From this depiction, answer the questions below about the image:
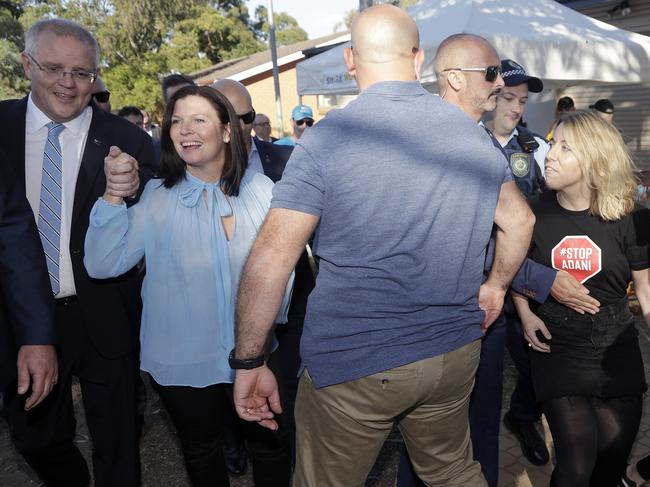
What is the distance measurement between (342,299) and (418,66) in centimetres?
86

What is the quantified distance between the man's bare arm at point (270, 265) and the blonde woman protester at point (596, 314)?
133 centimetres

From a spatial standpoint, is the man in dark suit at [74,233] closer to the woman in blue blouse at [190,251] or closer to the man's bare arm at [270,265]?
the woman in blue blouse at [190,251]

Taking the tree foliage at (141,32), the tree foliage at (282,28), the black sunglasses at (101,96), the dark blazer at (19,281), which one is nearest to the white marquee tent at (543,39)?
the black sunglasses at (101,96)

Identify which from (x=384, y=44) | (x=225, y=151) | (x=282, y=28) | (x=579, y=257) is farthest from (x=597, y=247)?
(x=282, y=28)

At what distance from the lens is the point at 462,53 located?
9.32ft

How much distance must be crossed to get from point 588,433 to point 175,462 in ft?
8.17

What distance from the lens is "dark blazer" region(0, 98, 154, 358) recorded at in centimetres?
271

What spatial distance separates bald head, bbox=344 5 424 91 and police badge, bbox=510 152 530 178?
5.03ft

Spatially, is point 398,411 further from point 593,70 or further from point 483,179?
point 593,70

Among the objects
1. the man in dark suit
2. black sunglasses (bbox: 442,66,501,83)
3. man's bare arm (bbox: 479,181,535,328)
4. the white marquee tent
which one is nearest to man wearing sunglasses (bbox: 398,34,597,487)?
black sunglasses (bbox: 442,66,501,83)

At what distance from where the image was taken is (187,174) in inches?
103

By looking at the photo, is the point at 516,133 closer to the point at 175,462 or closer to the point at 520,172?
the point at 520,172

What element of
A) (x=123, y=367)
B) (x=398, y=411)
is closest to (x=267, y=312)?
(x=398, y=411)

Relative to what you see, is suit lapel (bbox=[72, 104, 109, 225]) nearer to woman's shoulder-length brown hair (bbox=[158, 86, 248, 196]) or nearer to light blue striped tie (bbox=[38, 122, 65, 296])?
light blue striped tie (bbox=[38, 122, 65, 296])
